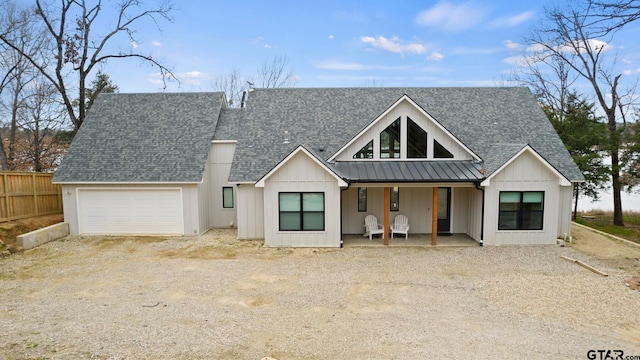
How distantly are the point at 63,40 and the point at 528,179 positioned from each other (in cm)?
2604

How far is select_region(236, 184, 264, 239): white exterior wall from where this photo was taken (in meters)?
13.8

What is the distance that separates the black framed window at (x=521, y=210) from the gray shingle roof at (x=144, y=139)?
12102 mm

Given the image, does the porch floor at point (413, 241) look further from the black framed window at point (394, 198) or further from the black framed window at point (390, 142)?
the black framed window at point (390, 142)

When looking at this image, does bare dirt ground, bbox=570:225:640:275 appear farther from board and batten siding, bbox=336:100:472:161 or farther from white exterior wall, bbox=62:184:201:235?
white exterior wall, bbox=62:184:201:235

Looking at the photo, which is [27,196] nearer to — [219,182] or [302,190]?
[219,182]

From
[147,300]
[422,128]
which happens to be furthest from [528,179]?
[147,300]

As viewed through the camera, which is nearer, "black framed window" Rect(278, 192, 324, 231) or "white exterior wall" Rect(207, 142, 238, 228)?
"black framed window" Rect(278, 192, 324, 231)

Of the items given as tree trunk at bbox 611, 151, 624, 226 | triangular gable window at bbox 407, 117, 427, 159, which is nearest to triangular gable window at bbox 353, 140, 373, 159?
triangular gable window at bbox 407, 117, 427, 159

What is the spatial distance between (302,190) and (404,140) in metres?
4.56

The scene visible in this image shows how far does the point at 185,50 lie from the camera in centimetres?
2234

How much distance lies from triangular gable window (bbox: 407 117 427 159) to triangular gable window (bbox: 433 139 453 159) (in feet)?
1.27

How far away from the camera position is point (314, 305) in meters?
7.63

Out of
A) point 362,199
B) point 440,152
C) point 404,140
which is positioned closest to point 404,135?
point 404,140

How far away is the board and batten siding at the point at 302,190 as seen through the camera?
1250cm
